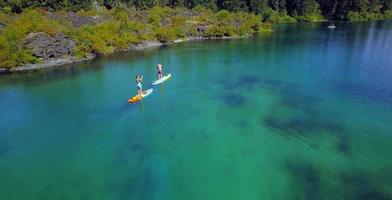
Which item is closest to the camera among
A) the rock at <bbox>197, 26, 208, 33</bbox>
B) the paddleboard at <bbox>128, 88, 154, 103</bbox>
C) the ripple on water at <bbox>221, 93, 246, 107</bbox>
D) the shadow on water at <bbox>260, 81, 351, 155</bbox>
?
the shadow on water at <bbox>260, 81, 351, 155</bbox>

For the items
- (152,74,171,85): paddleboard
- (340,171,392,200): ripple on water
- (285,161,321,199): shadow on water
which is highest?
(152,74,171,85): paddleboard

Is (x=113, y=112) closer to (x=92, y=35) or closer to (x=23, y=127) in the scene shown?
(x=23, y=127)

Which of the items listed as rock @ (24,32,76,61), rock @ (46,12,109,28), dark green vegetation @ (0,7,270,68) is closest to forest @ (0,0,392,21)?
dark green vegetation @ (0,7,270,68)

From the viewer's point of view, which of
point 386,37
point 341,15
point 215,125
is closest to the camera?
point 215,125

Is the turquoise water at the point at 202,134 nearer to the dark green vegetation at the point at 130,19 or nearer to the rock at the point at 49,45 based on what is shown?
the rock at the point at 49,45

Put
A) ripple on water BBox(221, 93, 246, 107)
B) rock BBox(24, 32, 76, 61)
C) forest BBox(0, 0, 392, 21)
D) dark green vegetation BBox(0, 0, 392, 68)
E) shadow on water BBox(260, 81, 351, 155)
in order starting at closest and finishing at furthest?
shadow on water BBox(260, 81, 351, 155) → ripple on water BBox(221, 93, 246, 107) → rock BBox(24, 32, 76, 61) → dark green vegetation BBox(0, 0, 392, 68) → forest BBox(0, 0, 392, 21)

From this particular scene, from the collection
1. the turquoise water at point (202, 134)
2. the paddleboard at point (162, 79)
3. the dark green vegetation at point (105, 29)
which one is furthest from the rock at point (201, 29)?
the paddleboard at point (162, 79)

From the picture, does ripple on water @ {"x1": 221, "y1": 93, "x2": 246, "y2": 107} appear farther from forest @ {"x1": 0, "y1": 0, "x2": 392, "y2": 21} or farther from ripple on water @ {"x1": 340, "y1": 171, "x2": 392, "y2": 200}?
forest @ {"x1": 0, "y1": 0, "x2": 392, "y2": 21}

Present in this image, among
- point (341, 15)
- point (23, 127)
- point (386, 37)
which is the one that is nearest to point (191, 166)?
point (23, 127)
